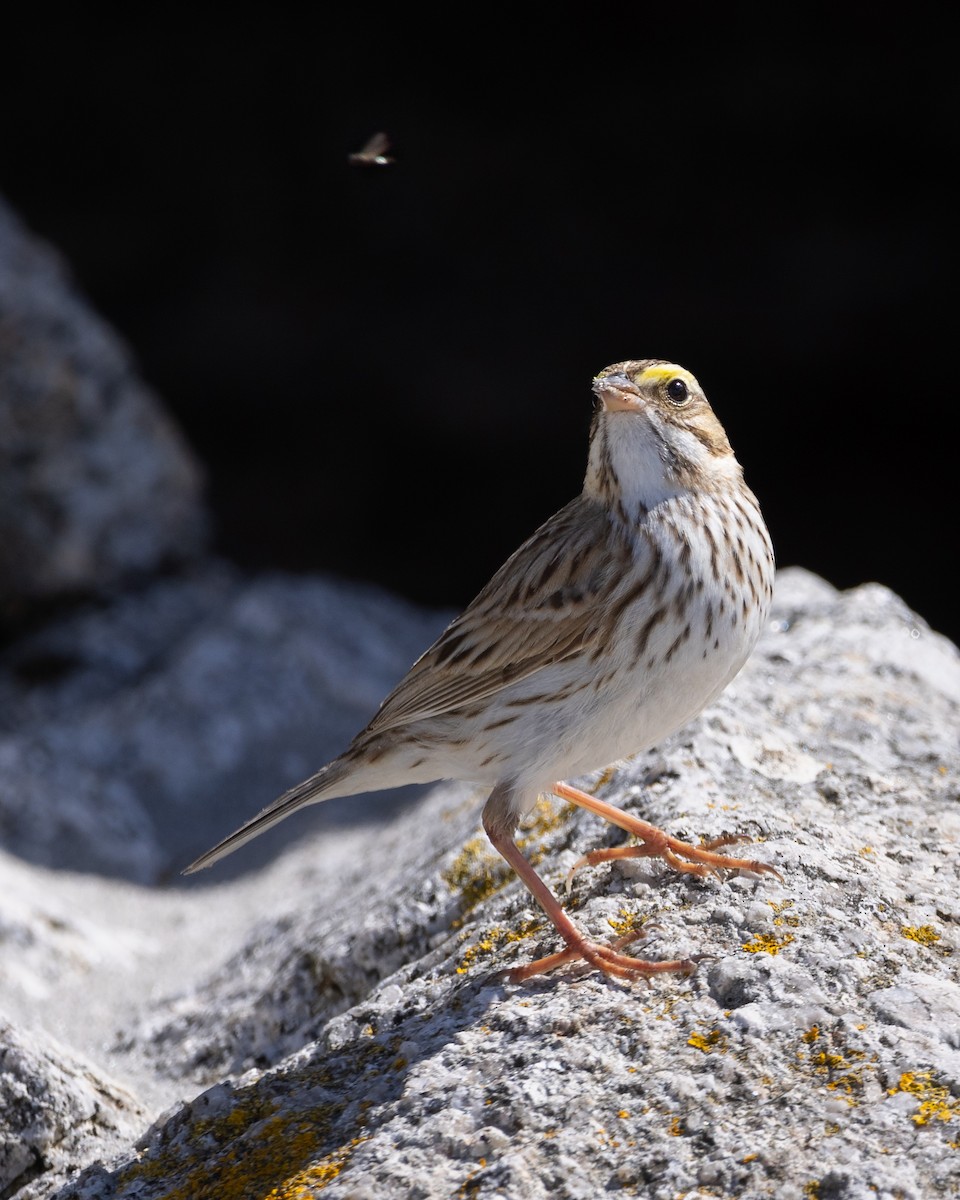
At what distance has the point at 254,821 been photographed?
12.7 feet

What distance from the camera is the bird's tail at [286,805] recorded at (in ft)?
12.7

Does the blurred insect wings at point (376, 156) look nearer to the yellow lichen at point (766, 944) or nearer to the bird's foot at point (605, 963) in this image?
the bird's foot at point (605, 963)

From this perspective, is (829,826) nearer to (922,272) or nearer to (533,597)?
(533,597)

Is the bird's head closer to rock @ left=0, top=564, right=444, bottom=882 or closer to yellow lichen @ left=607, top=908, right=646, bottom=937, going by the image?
yellow lichen @ left=607, top=908, right=646, bottom=937

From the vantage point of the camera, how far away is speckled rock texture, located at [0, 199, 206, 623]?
7523 millimetres

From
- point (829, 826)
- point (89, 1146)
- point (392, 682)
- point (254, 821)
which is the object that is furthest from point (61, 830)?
point (829, 826)

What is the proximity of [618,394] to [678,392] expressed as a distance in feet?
0.78

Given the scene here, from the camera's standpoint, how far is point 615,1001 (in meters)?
3.04

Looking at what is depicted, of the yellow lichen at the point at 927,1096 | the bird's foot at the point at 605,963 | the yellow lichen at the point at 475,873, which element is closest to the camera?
the yellow lichen at the point at 927,1096

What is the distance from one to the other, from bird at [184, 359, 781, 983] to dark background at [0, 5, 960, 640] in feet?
15.4

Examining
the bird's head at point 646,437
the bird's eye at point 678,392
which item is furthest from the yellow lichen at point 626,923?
the bird's eye at point 678,392

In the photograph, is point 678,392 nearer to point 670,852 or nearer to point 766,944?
point 670,852

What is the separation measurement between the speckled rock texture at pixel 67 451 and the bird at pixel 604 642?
4.03 metres

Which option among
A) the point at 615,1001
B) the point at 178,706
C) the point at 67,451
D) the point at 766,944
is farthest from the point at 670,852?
the point at 67,451
